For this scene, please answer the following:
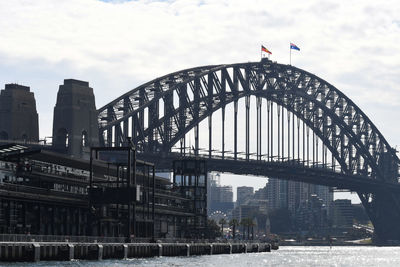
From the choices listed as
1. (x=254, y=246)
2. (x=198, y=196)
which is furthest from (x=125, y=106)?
(x=254, y=246)

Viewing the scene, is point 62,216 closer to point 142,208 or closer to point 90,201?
point 90,201

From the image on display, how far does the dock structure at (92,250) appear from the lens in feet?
301

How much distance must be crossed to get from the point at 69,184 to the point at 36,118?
31.6 metres

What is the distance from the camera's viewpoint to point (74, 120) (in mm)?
160500

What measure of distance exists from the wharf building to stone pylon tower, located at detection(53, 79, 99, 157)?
15 centimetres

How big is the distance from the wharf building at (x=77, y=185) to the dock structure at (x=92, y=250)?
7.74 ft

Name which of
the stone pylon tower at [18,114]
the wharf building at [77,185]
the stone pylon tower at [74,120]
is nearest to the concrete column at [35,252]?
the wharf building at [77,185]

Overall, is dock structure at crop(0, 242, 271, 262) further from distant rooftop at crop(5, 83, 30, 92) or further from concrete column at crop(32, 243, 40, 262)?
distant rooftop at crop(5, 83, 30, 92)

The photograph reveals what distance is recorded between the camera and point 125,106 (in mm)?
189000

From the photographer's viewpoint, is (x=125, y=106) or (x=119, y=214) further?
(x=125, y=106)

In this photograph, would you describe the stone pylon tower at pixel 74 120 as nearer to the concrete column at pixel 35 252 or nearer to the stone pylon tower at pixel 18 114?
the stone pylon tower at pixel 18 114

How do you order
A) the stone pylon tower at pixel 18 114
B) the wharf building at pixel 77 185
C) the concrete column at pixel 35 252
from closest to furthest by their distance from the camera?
the concrete column at pixel 35 252 → the wharf building at pixel 77 185 → the stone pylon tower at pixel 18 114

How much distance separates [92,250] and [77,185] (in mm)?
31233

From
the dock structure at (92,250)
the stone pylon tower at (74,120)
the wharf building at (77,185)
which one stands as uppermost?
the stone pylon tower at (74,120)
